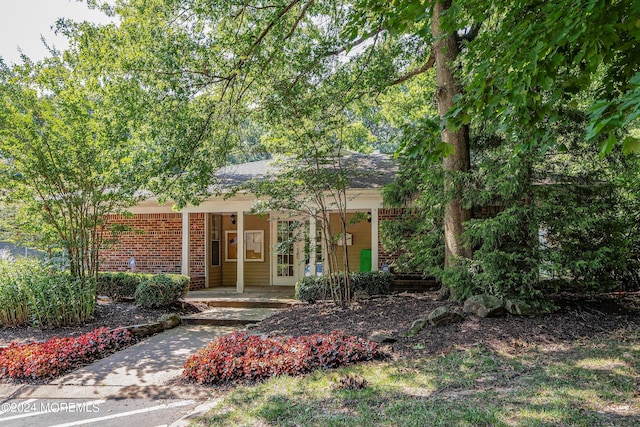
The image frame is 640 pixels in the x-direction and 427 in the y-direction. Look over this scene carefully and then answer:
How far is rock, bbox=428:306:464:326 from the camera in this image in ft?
20.7

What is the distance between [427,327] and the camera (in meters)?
6.30

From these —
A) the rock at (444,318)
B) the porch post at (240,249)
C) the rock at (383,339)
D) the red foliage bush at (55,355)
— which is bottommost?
the red foliage bush at (55,355)

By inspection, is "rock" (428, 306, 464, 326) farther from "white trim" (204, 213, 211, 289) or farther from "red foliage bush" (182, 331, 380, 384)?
"white trim" (204, 213, 211, 289)

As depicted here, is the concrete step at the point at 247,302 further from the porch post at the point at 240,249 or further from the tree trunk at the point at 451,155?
the tree trunk at the point at 451,155

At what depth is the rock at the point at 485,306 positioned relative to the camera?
6355 mm

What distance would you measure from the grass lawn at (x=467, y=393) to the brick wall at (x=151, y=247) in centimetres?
830

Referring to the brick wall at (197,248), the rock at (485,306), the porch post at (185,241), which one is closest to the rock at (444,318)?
the rock at (485,306)

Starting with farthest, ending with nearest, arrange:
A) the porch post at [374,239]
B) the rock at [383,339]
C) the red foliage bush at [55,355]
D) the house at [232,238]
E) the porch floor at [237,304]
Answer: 1. the house at [232,238]
2. the porch post at [374,239]
3. the porch floor at [237,304]
4. the rock at [383,339]
5. the red foliage bush at [55,355]

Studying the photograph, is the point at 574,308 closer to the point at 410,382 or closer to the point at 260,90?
the point at 410,382

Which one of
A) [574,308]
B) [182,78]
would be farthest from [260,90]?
[574,308]

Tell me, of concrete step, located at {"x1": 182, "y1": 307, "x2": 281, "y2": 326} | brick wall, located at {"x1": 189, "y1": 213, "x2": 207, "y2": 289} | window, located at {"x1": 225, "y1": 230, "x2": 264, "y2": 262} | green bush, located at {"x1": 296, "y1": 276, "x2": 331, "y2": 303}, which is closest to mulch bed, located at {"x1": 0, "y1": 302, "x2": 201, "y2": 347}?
concrete step, located at {"x1": 182, "y1": 307, "x2": 281, "y2": 326}

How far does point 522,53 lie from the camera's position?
361 cm

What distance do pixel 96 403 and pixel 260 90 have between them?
19.6ft

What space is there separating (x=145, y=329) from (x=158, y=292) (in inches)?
67.7
